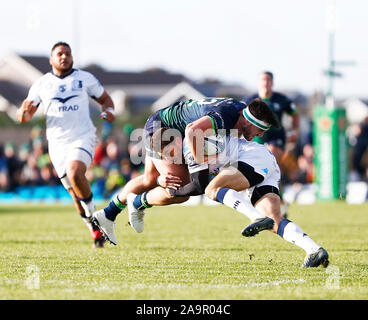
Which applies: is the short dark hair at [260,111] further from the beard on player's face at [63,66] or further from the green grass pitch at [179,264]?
the beard on player's face at [63,66]

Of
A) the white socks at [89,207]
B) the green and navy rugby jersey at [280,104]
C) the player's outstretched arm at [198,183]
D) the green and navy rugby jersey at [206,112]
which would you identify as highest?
the green and navy rugby jersey at [206,112]

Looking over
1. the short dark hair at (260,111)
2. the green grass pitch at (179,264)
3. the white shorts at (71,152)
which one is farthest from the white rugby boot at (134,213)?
the short dark hair at (260,111)

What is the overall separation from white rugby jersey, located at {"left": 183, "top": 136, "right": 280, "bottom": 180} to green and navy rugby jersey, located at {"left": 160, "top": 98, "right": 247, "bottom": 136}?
25 cm

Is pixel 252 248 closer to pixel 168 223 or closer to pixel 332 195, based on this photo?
pixel 168 223

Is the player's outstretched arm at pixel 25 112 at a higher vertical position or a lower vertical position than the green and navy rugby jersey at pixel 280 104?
higher

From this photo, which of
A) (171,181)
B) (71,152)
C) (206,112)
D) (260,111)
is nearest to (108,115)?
(71,152)

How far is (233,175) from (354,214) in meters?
8.43

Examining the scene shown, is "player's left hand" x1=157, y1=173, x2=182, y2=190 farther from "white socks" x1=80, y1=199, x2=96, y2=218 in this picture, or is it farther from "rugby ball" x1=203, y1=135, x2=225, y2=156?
"white socks" x1=80, y1=199, x2=96, y2=218

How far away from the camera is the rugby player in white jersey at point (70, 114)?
939 cm

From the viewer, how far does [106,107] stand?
9.69 meters

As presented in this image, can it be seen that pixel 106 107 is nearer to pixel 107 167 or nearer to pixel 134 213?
pixel 134 213

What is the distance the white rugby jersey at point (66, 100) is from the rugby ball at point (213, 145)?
2412 millimetres
